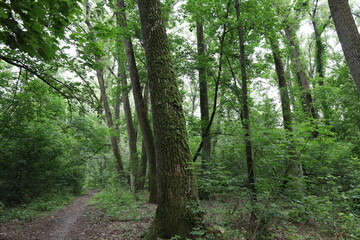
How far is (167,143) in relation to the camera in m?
4.16

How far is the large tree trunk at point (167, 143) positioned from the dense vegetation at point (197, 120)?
22 millimetres

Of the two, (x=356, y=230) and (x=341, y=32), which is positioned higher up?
(x=341, y=32)

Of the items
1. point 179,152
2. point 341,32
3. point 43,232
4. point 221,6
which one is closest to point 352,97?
point 341,32

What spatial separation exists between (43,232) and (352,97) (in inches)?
546

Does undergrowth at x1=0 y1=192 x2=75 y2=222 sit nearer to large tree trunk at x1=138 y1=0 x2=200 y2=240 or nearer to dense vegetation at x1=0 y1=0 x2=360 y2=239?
dense vegetation at x1=0 y1=0 x2=360 y2=239

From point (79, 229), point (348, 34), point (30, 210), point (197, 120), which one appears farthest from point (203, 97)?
point (30, 210)

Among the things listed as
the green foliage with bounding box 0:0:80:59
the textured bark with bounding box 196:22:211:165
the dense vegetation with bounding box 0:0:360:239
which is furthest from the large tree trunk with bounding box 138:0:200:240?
the textured bark with bounding box 196:22:211:165

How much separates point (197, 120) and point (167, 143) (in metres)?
5.04

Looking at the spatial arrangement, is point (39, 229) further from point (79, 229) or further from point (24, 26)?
point (24, 26)

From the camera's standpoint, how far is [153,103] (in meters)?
4.42

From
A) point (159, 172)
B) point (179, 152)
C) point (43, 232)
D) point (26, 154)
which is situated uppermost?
point (26, 154)

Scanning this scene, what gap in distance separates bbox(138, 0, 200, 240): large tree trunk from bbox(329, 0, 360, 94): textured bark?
5.27 metres

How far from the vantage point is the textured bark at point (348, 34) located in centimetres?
602

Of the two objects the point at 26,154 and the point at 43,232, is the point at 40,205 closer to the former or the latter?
the point at 26,154
